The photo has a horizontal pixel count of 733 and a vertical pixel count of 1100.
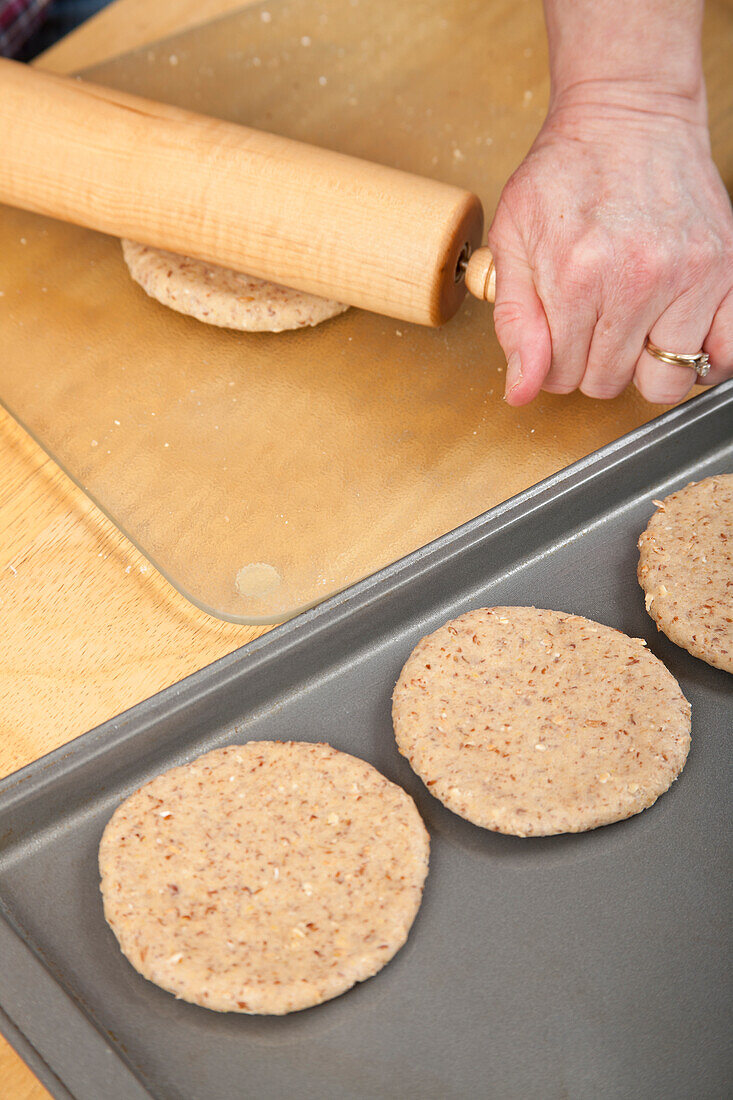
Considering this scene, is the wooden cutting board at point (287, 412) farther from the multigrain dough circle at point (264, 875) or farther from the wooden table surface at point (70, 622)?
the multigrain dough circle at point (264, 875)

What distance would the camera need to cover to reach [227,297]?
4.46ft

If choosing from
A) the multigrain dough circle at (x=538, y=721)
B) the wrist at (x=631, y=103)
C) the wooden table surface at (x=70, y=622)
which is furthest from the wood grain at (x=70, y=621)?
the wrist at (x=631, y=103)

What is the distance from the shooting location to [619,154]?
4.02 ft

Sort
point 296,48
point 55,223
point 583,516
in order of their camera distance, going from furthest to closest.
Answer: point 296,48 → point 55,223 → point 583,516

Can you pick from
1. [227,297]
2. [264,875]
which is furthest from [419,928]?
[227,297]

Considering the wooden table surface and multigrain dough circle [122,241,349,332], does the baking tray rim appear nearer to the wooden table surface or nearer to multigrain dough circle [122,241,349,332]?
the wooden table surface

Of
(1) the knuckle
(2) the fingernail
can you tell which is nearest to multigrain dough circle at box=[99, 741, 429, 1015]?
(2) the fingernail

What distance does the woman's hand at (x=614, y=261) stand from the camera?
3.80ft

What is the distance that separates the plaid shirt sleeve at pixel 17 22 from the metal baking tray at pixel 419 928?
1.45 m

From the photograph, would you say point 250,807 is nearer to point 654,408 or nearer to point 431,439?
point 431,439

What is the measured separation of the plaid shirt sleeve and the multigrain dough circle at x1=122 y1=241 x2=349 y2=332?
78 centimetres

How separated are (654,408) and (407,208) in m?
0.42

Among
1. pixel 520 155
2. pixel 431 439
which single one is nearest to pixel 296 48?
pixel 520 155

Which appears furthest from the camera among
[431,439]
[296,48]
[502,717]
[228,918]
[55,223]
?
[296,48]
